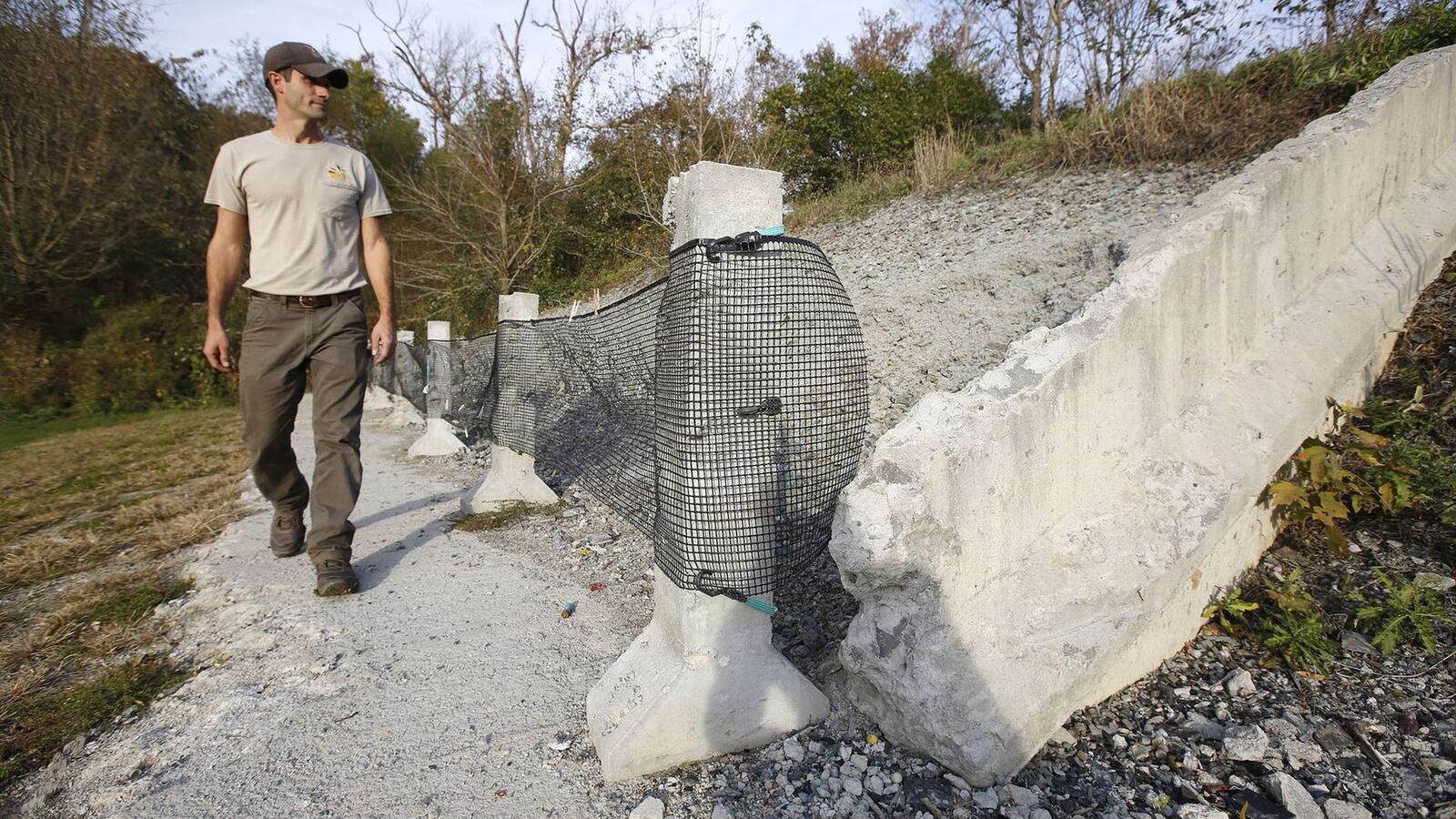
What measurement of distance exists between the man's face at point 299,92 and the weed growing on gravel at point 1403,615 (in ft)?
14.3

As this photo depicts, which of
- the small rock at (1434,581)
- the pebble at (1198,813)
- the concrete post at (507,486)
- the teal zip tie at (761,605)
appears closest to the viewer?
the pebble at (1198,813)

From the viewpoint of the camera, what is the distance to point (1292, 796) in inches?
61.5

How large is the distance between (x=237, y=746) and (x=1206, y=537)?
295cm

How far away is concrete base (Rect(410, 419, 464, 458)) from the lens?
21.1 feet

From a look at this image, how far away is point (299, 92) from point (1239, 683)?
4186mm

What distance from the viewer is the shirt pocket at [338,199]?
3.04m

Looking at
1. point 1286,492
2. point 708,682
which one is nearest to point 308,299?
point 708,682

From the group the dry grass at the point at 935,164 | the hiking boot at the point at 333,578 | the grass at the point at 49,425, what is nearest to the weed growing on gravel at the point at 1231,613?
the hiking boot at the point at 333,578

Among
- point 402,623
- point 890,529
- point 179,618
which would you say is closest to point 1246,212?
point 890,529

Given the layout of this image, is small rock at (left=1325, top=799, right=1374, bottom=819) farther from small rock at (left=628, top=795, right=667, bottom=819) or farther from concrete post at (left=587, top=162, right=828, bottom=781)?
small rock at (left=628, top=795, right=667, bottom=819)

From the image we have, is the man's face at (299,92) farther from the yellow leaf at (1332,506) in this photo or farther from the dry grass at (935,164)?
the dry grass at (935,164)

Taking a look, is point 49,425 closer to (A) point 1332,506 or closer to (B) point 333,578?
(B) point 333,578

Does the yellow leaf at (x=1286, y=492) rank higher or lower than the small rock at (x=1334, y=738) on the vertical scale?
higher

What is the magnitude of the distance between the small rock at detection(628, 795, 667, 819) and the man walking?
Answer: 1989 mm
